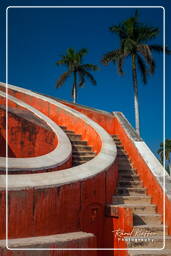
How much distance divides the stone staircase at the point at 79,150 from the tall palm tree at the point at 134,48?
7938 millimetres

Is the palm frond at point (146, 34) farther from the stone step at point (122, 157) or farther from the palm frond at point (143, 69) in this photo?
the stone step at point (122, 157)

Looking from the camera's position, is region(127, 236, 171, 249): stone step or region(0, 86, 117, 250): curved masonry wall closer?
region(0, 86, 117, 250): curved masonry wall

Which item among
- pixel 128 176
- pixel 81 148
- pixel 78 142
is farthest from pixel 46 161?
pixel 78 142

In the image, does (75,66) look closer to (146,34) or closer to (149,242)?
(146,34)

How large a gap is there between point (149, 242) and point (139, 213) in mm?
766

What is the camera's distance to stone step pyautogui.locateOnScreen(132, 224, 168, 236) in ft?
14.3

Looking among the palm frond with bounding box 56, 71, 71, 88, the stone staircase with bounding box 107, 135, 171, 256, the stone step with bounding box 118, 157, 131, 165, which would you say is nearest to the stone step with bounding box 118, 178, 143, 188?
the stone staircase with bounding box 107, 135, 171, 256

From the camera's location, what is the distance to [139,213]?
4.85 m

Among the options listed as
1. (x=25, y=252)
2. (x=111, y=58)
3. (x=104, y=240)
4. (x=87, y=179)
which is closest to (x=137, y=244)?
(x=104, y=240)

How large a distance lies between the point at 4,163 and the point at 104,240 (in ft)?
6.46

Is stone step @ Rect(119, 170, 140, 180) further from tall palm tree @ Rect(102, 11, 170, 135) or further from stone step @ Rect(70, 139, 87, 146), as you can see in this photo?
tall palm tree @ Rect(102, 11, 170, 135)

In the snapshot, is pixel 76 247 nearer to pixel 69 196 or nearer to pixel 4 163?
pixel 69 196

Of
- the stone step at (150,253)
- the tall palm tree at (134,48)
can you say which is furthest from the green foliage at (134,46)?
the stone step at (150,253)

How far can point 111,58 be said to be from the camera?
621 inches
